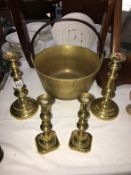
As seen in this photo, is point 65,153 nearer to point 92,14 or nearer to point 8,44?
point 8,44

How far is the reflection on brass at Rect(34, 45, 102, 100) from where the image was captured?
572 mm

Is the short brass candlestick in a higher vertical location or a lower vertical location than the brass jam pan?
lower

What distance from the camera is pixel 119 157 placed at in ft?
1.72

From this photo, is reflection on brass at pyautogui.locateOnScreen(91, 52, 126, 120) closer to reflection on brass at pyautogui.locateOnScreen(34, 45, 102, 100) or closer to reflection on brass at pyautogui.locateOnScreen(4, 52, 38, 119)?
reflection on brass at pyautogui.locateOnScreen(34, 45, 102, 100)

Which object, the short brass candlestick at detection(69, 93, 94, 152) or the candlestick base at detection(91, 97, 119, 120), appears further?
the candlestick base at detection(91, 97, 119, 120)

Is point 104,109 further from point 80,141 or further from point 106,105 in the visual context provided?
point 80,141

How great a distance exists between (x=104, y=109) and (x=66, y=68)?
0.20 meters

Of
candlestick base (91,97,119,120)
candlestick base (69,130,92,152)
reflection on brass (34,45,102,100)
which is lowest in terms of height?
candlestick base (69,130,92,152)

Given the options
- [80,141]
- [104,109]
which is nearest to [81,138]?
[80,141]

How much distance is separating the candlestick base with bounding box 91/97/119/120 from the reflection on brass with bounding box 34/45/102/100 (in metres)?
0.07

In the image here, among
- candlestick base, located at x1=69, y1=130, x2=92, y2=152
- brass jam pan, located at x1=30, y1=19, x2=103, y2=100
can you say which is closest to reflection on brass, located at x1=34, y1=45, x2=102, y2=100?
brass jam pan, located at x1=30, y1=19, x2=103, y2=100

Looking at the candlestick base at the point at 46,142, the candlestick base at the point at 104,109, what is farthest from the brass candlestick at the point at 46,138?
the candlestick base at the point at 104,109

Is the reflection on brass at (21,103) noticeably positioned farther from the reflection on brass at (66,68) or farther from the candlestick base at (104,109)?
the candlestick base at (104,109)

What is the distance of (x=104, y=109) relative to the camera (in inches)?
24.8
